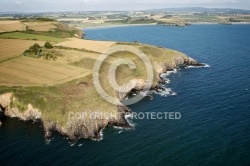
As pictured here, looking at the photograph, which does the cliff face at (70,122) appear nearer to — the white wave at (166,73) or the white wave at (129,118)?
the white wave at (129,118)

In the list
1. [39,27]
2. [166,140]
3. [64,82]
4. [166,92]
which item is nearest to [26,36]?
[39,27]

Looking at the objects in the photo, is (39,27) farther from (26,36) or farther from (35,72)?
(35,72)

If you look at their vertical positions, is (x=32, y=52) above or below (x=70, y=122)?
above

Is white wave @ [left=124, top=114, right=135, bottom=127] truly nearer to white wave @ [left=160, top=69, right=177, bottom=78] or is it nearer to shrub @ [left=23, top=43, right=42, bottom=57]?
white wave @ [left=160, top=69, right=177, bottom=78]

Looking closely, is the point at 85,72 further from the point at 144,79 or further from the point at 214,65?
the point at 214,65

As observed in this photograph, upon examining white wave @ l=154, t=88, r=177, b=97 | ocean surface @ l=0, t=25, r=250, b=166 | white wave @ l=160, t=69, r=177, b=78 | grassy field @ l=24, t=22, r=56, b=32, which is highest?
grassy field @ l=24, t=22, r=56, b=32

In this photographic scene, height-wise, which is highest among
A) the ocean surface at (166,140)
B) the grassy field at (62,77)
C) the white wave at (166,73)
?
the grassy field at (62,77)

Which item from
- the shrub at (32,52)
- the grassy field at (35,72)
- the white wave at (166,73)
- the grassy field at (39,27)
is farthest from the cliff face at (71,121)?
the grassy field at (39,27)

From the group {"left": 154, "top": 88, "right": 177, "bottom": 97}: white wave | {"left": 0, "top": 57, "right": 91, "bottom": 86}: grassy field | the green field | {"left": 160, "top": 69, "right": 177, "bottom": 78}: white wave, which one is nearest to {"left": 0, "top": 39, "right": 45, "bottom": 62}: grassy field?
{"left": 0, "top": 57, "right": 91, "bottom": 86}: grassy field
